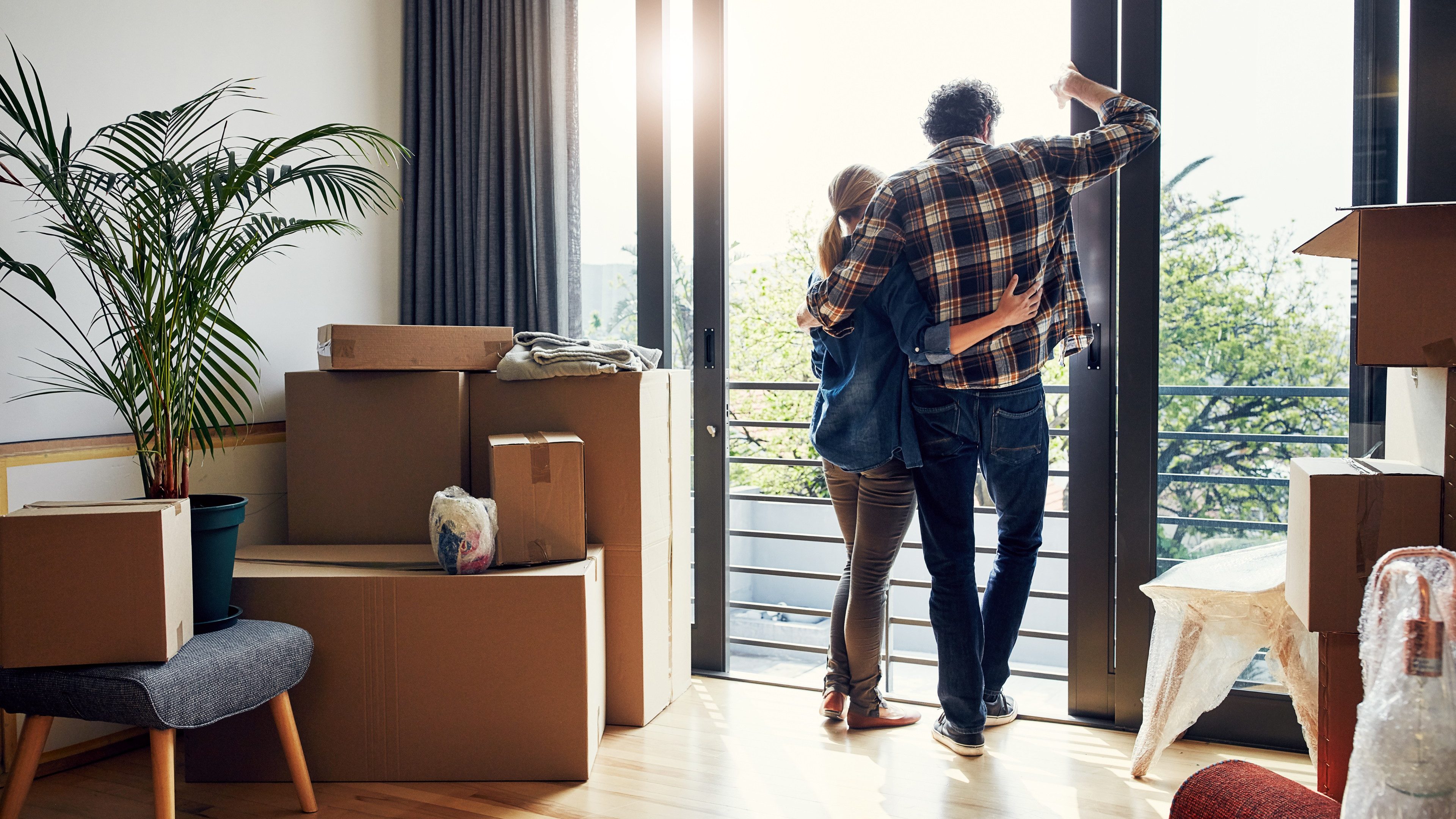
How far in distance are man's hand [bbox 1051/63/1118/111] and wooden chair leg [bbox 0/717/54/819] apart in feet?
7.61

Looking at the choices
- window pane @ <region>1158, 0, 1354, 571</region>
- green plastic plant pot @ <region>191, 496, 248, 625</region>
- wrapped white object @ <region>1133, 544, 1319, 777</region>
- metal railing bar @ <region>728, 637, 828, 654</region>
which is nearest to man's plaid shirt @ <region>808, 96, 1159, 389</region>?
window pane @ <region>1158, 0, 1354, 571</region>

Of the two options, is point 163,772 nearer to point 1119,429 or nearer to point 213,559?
point 213,559

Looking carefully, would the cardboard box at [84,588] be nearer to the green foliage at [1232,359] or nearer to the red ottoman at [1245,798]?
the red ottoman at [1245,798]

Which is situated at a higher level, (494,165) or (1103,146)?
(494,165)

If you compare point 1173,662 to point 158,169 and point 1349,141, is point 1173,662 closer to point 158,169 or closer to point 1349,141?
point 1349,141

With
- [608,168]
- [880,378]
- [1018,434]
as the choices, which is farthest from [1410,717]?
[608,168]

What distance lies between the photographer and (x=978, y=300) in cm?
185

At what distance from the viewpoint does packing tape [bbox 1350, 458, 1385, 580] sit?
1.23 meters

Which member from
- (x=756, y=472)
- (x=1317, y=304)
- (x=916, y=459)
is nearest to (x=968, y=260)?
(x=916, y=459)

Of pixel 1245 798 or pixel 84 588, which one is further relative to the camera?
pixel 84 588

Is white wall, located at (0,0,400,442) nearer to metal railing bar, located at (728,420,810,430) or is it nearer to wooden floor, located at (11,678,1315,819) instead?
wooden floor, located at (11,678,1315,819)

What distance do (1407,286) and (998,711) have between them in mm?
1327

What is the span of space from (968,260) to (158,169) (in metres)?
1.58

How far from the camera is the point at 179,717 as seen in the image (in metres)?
1.42
